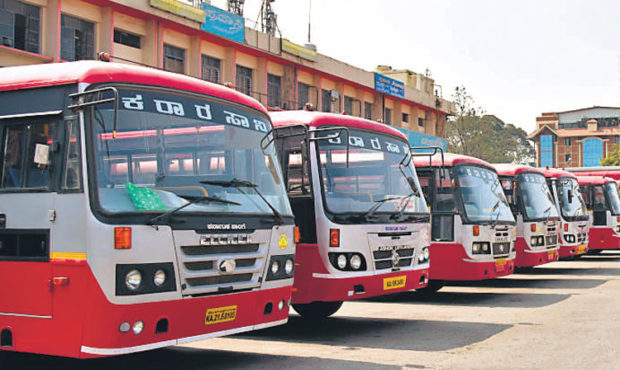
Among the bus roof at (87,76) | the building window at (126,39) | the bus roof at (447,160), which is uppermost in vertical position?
the building window at (126,39)

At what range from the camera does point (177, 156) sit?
7.00 meters

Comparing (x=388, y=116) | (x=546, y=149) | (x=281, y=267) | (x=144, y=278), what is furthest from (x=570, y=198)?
(x=546, y=149)

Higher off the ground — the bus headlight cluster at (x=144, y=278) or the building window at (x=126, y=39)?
the building window at (x=126, y=39)

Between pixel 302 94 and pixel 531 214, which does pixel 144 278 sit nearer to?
pixel 531 214

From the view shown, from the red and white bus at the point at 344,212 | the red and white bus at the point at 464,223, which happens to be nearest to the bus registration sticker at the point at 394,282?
the red and white bus at the point at 344,212

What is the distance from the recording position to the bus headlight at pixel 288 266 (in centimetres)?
812

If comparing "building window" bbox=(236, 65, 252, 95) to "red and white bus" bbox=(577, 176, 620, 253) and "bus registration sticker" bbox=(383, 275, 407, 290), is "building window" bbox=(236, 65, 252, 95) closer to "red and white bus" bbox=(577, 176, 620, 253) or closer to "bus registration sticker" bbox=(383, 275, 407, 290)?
"red and white bus" bbox=(577, 176, 620, 253)

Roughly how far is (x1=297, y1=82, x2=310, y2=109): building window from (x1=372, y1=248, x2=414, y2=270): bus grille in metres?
30.4

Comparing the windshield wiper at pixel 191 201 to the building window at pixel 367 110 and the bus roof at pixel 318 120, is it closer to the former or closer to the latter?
the bus roof at pixel 318 120

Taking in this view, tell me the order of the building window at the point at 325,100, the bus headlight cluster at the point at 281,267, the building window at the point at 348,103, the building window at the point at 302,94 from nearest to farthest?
the bus headlight cluster at the point at 281,267, the building window at the point at 302,94, the building window at the point at 325,100, the building window at the point at 348,103

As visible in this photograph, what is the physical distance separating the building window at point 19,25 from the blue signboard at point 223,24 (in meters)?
8.32

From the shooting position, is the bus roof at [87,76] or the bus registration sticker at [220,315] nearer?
the bus roof at [87,76]

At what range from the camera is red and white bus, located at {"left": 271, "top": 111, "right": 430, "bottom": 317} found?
9.71m

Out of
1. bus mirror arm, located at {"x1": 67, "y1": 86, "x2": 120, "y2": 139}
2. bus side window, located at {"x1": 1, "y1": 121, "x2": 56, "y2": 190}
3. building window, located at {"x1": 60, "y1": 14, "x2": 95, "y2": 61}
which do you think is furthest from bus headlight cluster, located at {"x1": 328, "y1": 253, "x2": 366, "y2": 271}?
building window, located at {"x1": 60, "y1": 14, "x2": 95, "y2": 61}
